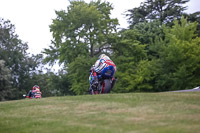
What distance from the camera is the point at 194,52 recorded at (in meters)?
31.2

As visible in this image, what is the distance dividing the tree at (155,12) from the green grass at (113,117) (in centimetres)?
3130

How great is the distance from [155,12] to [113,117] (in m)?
38.0

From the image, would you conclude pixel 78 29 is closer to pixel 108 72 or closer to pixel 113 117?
pixel 108 72

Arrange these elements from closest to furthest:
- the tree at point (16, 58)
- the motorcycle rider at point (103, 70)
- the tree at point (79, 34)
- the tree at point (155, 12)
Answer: the motorcycle rider at point (103, 70) → the tree at point (79, 34) → the tree at point (155, 12) → the tree at point (16, 58)

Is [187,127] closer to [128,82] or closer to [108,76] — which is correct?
[108,76]

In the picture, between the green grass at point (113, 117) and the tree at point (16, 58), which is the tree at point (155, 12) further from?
the green grass at point (113, 117)

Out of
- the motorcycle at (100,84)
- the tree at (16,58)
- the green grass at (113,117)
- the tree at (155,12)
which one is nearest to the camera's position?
the green grass at (113,117)

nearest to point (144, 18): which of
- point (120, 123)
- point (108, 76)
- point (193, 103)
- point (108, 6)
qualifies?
point (108, 6)

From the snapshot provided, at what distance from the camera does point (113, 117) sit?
35.3 feet

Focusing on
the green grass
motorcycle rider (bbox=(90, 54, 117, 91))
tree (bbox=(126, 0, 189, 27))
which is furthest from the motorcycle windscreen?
tree (bbox=(126, 0, 189, 27))

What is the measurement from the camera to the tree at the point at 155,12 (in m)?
44.9

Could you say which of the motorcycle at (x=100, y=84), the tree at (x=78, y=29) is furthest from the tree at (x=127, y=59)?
the motorcycle at (x=100, y=84)

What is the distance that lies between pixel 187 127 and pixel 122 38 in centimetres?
2763

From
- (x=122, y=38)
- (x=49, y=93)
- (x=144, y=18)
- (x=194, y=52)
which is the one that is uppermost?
(x=144, y=18)
